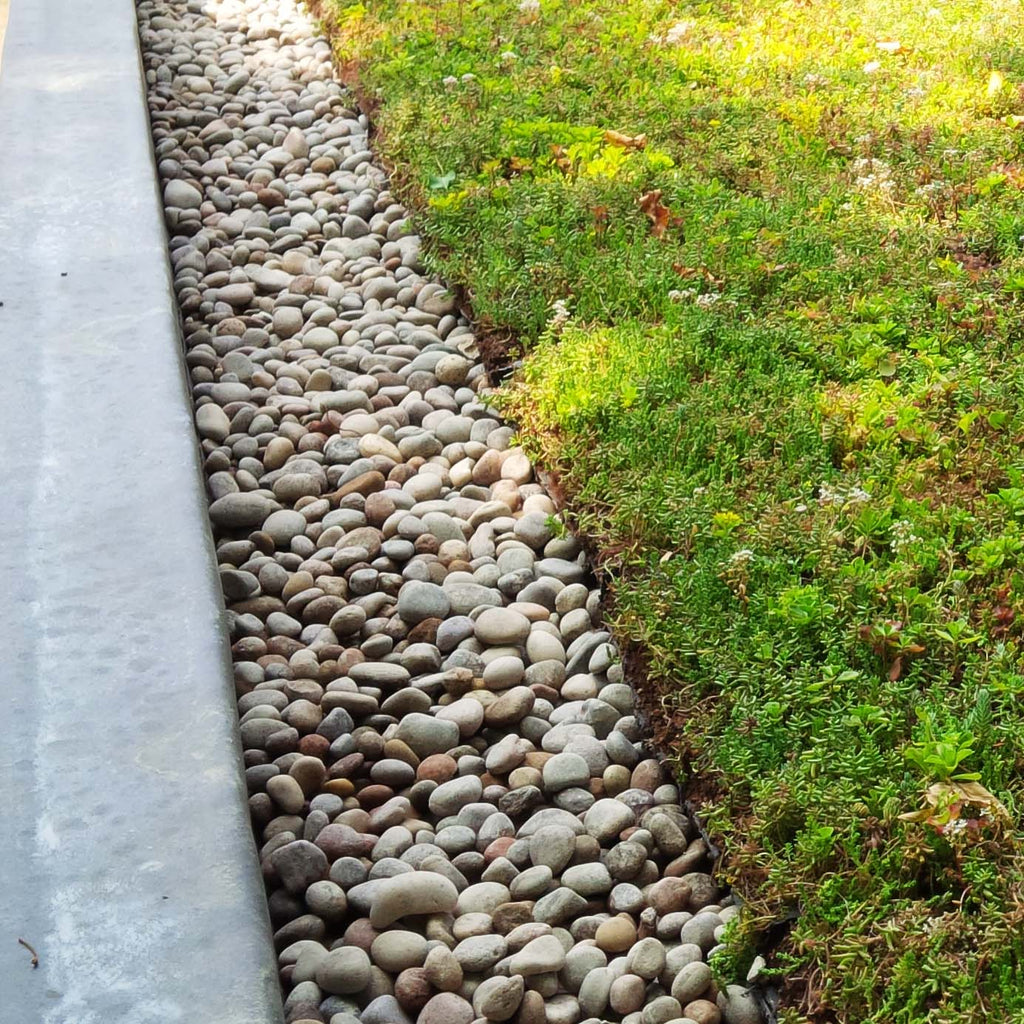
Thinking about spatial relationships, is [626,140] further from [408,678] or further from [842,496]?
[408,678]

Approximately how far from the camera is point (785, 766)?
93.9 inches

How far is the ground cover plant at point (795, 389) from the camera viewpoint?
2.23 meters

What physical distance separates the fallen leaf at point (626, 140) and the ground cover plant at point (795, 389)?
0.5 inches

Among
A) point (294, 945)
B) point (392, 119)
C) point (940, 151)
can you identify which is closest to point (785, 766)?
point (294, 945)

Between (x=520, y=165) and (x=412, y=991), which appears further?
(x=520, y=165)

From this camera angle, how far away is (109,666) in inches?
97.1

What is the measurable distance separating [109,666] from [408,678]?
0.73 m

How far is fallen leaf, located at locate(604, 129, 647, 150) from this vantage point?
15.2 feet

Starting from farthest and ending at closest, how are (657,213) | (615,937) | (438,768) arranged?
(657,213), (438,768), (615,937)

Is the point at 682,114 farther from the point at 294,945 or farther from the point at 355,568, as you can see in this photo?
the point at 294,945

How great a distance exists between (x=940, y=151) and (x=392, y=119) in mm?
2083

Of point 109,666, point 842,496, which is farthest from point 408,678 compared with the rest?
point 842,496

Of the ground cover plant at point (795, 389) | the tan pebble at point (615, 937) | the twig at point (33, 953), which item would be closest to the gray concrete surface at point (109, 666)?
the twig at point (33, 953)

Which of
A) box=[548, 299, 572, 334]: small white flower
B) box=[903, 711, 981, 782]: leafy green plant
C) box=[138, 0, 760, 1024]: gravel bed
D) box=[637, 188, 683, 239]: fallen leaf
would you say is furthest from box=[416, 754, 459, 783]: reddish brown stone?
box=[637, 188, 683, 239]: fallen leaf
